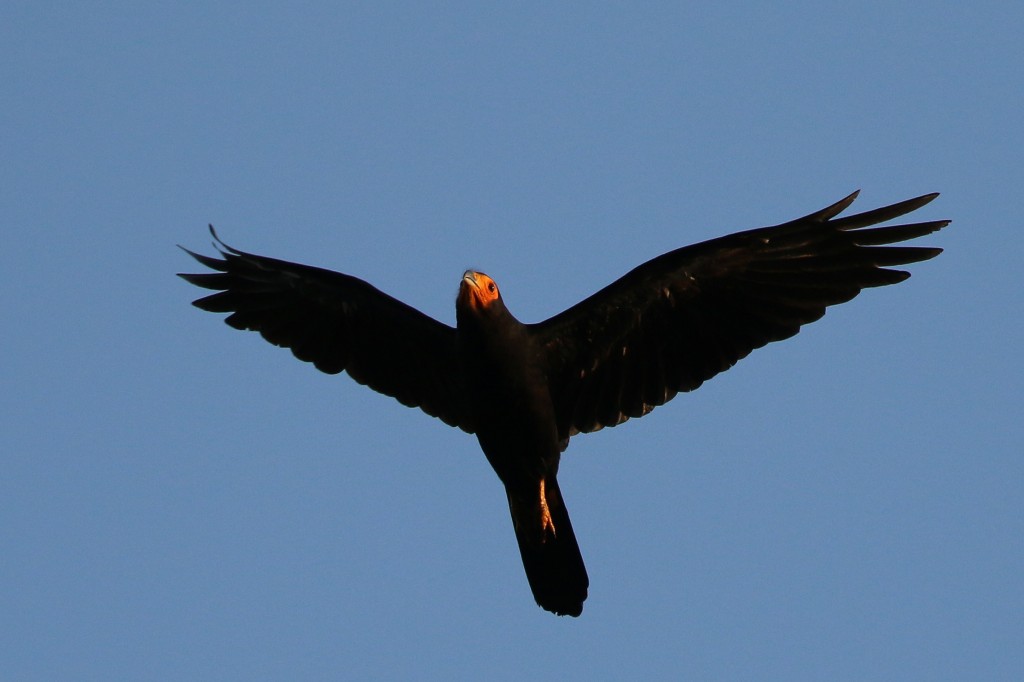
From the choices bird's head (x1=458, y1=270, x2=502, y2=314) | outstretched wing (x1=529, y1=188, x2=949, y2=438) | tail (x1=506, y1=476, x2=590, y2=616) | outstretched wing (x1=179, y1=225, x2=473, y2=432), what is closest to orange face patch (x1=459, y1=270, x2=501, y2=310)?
bird's head (x1=458, y1=270, x2=502, y2=314)

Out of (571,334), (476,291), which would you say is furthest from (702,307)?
(476,291)

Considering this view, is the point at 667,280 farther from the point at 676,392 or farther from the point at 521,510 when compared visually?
the point at 521,510

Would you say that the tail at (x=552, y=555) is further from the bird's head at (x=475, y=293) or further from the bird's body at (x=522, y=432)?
the bird's head at (x=475, y=293)

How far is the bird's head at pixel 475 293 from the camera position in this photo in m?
9.43

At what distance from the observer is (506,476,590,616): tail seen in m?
9.99

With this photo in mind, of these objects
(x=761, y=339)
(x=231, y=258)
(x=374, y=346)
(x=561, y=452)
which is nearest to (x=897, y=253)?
(x=761, y=339)

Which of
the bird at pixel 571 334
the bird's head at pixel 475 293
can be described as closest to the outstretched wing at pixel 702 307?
the bird at pixel 571 334

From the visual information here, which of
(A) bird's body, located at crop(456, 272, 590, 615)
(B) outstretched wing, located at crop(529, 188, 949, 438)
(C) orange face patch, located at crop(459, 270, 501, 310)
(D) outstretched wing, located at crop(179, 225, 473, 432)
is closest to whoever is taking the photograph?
(C) orange face patch, located at crop(459, 270, 501, 310)

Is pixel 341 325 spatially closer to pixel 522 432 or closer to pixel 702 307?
pixel 522 432

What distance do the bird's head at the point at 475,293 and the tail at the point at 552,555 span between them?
55.6 inches

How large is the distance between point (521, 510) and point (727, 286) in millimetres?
2179

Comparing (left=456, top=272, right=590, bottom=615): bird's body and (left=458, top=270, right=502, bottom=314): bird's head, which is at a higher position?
(left=458, top=270, right=502, bottom=314): bird's head

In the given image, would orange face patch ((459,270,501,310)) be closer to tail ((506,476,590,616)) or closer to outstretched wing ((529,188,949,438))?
outstretched wing ((529,188,949,438))

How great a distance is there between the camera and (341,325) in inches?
419
